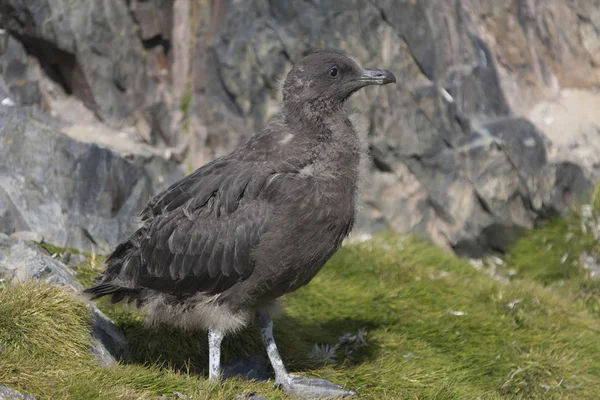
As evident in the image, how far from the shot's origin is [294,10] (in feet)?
32.9

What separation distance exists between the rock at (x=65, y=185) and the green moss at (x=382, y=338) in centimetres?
159

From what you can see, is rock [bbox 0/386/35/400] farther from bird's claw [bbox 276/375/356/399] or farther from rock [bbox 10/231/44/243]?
rock [bbox 10/231/44/243]

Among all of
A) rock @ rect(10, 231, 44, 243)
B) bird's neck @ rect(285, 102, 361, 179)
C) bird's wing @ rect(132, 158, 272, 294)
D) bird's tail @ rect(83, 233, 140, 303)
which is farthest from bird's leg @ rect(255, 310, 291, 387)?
rock @ rect(10, 231, 44, 243)

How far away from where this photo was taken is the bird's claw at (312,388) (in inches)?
241

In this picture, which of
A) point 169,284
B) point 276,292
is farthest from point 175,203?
point 276,292

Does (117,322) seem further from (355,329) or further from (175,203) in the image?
(355,329)

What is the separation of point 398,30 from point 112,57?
340cm

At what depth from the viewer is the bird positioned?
5.94 metres

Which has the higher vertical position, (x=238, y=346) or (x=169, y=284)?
(x=169, y=284)

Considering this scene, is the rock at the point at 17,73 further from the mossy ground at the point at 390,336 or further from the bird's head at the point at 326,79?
the bird's head at the point at 326,79

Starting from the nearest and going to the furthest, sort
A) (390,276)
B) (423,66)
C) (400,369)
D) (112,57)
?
(400,369)
(390,276)
(112,57)
(423,66)

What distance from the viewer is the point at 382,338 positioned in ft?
24.4

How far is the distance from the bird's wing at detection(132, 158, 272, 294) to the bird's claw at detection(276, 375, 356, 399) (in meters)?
0.90


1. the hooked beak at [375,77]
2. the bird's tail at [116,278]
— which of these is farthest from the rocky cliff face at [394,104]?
the hooked beak at [375,77]
